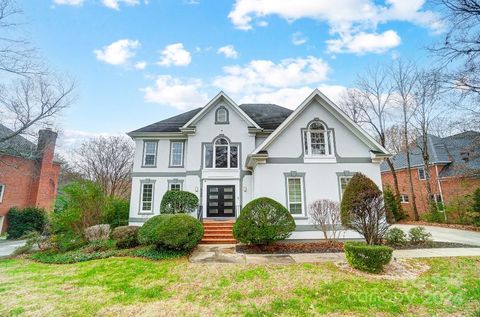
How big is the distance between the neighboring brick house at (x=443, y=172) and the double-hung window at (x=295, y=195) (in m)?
12.7

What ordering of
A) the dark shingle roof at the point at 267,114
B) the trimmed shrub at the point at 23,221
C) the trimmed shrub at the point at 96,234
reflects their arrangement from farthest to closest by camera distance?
the trimmed shrub at the point at 23,221, the dark shingle roof at the point at 267,114, the trimmed shrub at the point at 96,234

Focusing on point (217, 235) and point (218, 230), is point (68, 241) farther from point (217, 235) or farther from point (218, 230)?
point (218, 230)

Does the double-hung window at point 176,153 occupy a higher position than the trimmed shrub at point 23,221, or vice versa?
the double-hung window at point 176,153

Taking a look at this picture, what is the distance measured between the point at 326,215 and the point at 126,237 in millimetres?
9230

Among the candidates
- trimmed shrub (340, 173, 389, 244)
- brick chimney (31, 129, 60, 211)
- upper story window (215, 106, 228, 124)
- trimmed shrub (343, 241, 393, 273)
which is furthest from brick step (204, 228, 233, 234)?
brick chimney (31, 129, 60, 211)

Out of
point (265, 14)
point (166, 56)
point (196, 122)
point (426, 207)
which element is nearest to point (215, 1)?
point (265, 14)

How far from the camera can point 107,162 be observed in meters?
25.1

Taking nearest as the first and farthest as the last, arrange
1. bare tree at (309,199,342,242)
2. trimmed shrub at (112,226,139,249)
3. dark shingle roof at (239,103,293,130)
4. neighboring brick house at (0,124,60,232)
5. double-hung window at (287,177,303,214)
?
trimmed shrub at (112,226,139,249)
bare tree at (309,199,342,242)
double-hung window at (287,177,303,214)
dark shingle roof at (239,103,293,130)
neighboring brick house at (0,124,60,232)

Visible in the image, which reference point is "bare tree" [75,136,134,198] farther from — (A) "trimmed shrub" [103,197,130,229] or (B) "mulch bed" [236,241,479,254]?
(B) "mulch bed" [236,241,479,254]

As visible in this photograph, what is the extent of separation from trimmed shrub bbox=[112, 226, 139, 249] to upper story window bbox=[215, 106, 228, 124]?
851 centimetres

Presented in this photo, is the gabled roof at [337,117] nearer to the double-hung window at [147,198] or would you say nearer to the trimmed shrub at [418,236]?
the trimmed shrub at [418,236]

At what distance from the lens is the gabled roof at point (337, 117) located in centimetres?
1217

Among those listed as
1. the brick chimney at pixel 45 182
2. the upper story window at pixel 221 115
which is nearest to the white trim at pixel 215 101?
the upper story window at pixel 221 115

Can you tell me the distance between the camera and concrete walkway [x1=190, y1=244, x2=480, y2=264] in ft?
26.1
